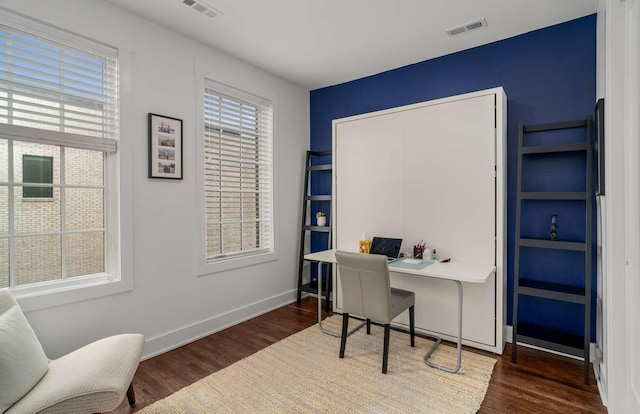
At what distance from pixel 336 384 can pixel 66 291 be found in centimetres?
196

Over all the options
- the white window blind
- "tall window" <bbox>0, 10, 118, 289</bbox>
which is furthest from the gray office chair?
the white window blind

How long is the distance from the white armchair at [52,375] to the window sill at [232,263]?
1.21m

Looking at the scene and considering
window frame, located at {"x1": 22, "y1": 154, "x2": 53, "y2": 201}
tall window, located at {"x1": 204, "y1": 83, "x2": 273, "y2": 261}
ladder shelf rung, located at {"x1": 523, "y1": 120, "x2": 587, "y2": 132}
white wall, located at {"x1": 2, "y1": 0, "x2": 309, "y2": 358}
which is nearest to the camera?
window frame, located at {"x1": 22, "y1": 154, "x2": 53, "y2": 201}

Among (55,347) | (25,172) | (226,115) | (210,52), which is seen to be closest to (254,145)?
(226,115)

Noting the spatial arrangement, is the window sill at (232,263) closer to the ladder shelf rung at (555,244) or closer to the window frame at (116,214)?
the window frame at (116,214)

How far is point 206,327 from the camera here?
10.1 feet

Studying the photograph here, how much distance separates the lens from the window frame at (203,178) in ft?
9.97

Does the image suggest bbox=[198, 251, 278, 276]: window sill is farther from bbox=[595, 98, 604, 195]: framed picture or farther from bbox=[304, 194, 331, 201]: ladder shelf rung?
bbox=[595, 98, 604, 195]: framed picture

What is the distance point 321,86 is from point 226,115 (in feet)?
4.75

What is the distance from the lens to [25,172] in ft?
7.00

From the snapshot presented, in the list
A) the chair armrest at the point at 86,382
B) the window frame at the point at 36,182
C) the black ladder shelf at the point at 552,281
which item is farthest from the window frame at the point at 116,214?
the black ladder shelf at the point at 552,281

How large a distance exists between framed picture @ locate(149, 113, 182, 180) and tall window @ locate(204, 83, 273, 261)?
0.33 meters

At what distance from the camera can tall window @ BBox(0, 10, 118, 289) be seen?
206 centimetres

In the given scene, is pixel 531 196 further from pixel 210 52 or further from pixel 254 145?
pixel 210 52
